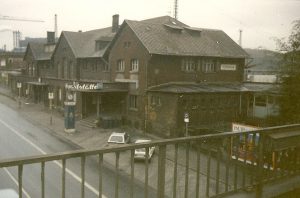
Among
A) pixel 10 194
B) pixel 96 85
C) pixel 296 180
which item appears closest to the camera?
pixel 296 180

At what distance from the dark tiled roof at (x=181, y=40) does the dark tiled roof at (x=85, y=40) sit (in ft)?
33.0

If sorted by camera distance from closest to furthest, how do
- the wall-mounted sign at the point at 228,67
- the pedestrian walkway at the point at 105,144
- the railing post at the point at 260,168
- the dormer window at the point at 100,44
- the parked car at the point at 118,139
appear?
1. the railing post at the point at 260,168
2. the pedestrian walkway at the point at 105,144
3. the parked car at the point at 118,139
4. the wall-mounted sign at the point at 228,67
5. the dormer window at the point at 100,44

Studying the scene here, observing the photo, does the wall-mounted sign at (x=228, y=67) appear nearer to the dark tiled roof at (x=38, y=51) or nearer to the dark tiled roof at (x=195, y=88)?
the dark tiled roof at (x=195, y=88)

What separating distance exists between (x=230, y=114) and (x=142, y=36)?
12.8 m

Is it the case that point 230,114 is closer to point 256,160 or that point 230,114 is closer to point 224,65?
point 224,65

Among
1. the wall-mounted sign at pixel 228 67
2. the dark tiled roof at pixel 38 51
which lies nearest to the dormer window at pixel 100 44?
the wall-mounted sign at pixel 228 67

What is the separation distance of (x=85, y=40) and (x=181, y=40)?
20320mm

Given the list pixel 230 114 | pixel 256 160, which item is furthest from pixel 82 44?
pixel 256 160

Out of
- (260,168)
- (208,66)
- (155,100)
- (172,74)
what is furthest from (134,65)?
(260,168)

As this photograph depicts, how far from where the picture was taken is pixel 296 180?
273 inches

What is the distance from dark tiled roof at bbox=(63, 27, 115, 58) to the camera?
167 feet

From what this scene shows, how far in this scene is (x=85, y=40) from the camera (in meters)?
56.0

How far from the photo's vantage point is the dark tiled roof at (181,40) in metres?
38.3

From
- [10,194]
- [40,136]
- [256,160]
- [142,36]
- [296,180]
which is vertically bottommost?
[40,136]
